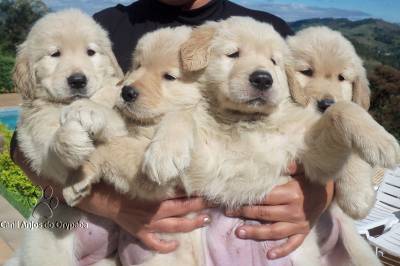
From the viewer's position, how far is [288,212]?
2.66 meters

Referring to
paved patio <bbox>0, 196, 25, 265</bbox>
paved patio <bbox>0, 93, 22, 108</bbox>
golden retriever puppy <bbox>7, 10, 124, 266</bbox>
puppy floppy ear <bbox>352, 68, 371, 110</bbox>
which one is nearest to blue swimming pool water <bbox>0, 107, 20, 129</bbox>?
paved patio <bbox>0, 93, 22, 108</bbox>

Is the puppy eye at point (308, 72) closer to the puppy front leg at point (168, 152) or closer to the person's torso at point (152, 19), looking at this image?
the person's torso at point (152, 19)

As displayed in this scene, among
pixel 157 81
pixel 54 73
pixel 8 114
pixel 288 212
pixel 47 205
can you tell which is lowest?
pixel 8 114

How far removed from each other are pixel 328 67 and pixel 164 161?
1.50 meters

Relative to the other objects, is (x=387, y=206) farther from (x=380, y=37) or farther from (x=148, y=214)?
(x=380, y=37)

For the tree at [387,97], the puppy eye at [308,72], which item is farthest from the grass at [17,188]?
the tree at [387,97]

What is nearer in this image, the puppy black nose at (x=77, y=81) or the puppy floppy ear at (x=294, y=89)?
the puppy floppy ear at (x=294, y=89)

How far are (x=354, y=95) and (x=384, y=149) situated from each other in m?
1.18

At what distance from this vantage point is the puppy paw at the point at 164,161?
223cm

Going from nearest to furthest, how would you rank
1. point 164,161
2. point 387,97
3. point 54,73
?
point 164,161, point 54,73, point 387,97

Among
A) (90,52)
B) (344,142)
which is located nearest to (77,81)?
(90,52)

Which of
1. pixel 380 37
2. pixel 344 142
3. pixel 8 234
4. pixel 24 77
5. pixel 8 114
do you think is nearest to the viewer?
pixel 344 142

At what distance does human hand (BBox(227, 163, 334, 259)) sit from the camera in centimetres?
262

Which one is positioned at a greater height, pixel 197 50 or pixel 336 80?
pixel 197 50
